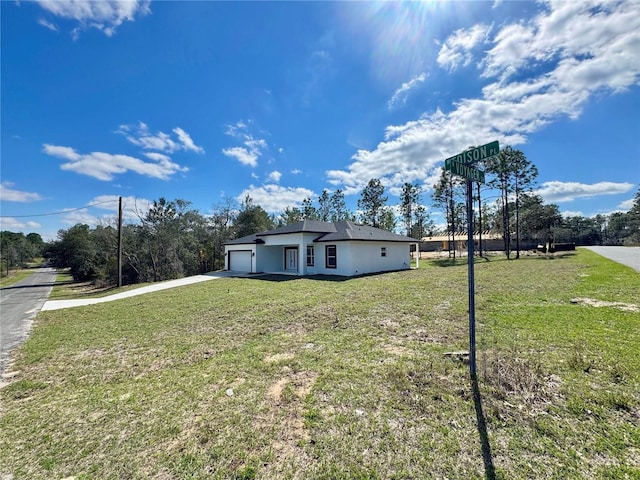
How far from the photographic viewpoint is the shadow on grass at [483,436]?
7.27 feet

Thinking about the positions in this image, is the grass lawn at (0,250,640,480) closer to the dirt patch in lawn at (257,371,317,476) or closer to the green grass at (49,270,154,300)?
the dirt patch in lawn at (257,371,317,476)

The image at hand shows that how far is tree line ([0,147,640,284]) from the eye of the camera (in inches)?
1067

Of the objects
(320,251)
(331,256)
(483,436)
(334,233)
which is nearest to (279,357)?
(483,436)

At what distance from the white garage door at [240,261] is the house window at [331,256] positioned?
678 centimetres

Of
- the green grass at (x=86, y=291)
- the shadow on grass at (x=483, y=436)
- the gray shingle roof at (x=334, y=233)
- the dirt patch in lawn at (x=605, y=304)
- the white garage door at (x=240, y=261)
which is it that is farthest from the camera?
the white garage door at (x=240, y=261)

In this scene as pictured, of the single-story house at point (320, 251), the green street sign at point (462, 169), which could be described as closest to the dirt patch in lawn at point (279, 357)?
the green street sign at point (462, 169)

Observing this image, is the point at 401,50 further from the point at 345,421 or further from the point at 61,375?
the point at 61,375

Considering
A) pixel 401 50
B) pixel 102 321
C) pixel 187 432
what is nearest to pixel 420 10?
pixel 401 50

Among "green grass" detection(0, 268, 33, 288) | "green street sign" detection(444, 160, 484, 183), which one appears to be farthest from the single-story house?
"green grass" detection(0, 268, 33, 288)

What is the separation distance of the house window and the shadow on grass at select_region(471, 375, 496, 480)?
14.7 metres

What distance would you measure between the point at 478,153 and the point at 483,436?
3091 mm

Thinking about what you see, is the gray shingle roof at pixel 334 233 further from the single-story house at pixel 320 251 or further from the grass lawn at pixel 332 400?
the grass lawn at pixel 332 400

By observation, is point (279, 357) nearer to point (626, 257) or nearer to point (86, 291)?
point (86, 291)

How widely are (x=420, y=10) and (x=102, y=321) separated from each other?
41.7ft
